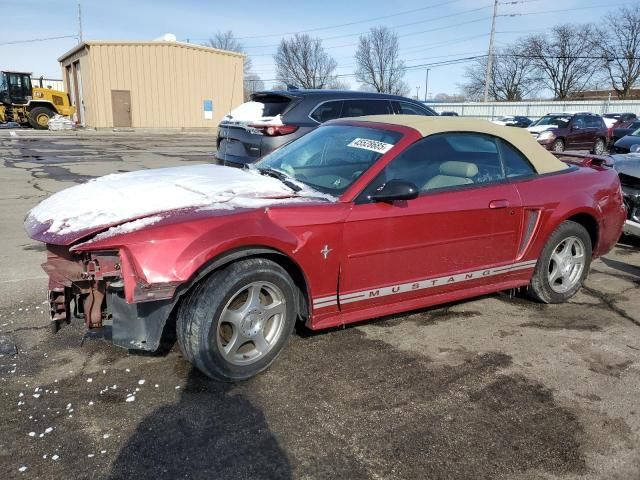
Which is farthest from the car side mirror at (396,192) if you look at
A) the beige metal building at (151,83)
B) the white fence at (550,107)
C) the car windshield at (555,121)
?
the white fence at (550,107)

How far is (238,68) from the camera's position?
37.1 meters

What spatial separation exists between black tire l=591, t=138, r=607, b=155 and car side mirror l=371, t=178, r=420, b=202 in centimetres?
2004

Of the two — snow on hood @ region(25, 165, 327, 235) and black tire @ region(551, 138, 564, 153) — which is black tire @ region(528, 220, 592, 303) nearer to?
snow on hood @ region(25, 165, 327, 235)

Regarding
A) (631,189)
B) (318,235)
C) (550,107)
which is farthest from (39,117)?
(550,107)

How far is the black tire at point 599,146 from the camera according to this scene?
20594 mm

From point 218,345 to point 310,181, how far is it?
1424mm

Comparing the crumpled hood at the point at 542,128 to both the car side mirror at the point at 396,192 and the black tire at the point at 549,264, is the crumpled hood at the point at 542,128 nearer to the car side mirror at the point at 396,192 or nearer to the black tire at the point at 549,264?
the black tire at the point at 549,264

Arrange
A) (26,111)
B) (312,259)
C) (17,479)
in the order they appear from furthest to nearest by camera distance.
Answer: (26,111), (312,259), (17,479)

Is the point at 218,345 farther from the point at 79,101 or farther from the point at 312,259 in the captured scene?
the point at 79,101

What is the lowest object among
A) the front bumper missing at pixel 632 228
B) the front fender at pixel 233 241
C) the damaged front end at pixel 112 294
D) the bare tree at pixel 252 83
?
the front bumper missing at pixel 632 228

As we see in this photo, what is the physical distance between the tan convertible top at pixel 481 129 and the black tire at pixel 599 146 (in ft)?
59.7

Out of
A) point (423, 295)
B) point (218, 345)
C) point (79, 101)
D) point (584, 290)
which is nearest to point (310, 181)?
point (423, 295)

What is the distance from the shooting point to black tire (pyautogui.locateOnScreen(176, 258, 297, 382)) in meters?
2.94

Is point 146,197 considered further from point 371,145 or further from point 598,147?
point 598,147
